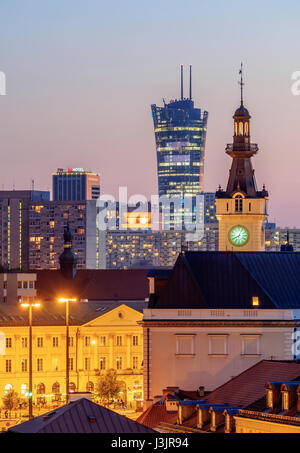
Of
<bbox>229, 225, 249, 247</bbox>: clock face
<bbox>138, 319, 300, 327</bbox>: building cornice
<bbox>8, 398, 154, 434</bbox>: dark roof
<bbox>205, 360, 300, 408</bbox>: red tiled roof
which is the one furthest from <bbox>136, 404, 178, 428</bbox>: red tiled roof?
<bbox>229, 225, 249, 247</bbox>: clock face

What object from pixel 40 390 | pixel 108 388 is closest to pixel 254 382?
pixel 108 388

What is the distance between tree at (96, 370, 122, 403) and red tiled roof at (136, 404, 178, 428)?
259 ft

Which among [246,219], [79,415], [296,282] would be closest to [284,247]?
[246,219]

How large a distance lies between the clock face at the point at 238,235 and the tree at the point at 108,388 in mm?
17825

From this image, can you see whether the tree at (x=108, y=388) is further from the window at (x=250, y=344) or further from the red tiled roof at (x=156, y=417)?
the red tiled roof at (x=156, y=417)

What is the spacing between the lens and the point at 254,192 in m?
187

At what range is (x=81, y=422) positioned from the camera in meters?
81.5

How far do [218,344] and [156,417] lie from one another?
2180cm

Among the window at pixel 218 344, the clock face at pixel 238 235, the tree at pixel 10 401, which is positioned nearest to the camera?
the window at pixel 218 344

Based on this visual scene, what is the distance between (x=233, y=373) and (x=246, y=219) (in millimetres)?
60182

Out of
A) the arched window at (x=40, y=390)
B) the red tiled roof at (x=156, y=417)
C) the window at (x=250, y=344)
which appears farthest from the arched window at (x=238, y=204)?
the red tiled roof at (x=156, y=417)

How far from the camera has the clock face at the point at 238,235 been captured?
183 m

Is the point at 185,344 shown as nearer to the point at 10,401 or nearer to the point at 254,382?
the point at 254,382
